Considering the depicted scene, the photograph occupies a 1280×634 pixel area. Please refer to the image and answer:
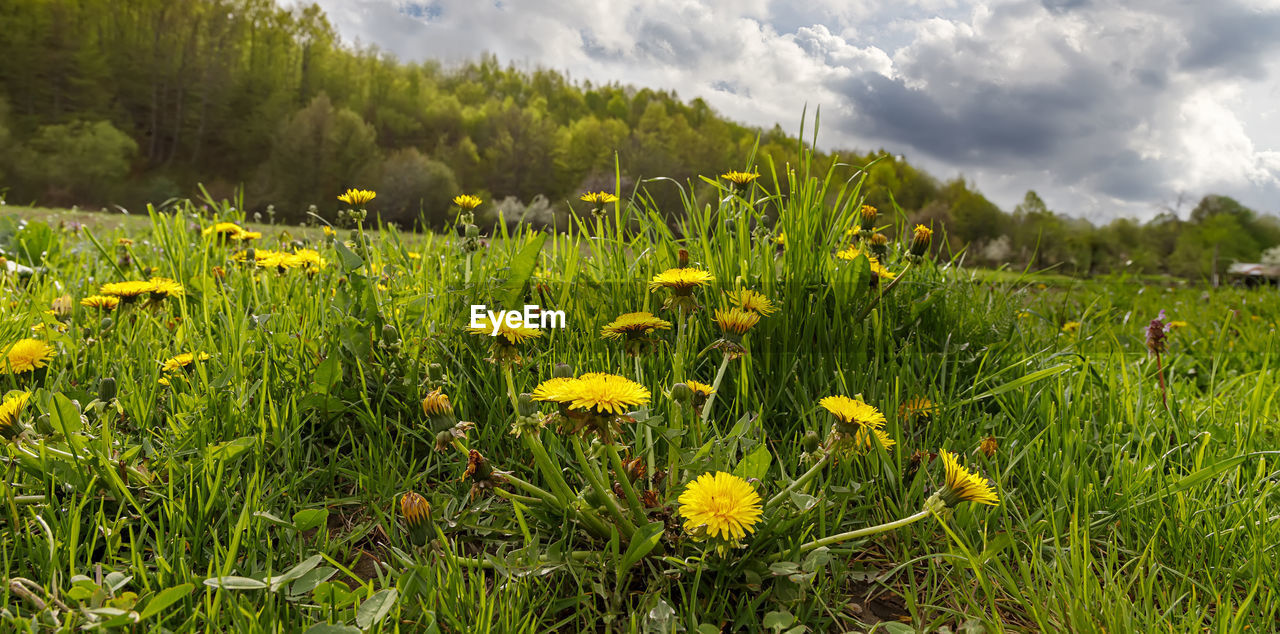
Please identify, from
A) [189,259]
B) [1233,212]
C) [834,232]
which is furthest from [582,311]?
[1233,212]

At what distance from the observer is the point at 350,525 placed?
1.47m

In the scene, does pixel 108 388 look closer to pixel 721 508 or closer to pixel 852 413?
pixel 721 508

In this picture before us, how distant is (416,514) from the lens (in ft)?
3.69

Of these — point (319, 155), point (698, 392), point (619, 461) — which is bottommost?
point (619, 461)

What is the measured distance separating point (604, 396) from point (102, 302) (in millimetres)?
1907

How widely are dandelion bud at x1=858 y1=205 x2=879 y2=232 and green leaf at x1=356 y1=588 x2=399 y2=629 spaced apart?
1.63 metres

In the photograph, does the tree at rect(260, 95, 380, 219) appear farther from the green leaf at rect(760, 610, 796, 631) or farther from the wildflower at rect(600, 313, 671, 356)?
the green leaf at rect(760, 610, 796, 631)

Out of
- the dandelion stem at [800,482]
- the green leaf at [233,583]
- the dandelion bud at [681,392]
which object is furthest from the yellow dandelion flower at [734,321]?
the green leaf at [233,583]

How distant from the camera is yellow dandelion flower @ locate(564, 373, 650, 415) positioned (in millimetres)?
1032

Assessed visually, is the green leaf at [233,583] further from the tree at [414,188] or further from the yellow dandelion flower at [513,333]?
the tree at [414,188]

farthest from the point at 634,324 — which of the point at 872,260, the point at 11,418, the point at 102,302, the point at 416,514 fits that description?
the point at 102,302

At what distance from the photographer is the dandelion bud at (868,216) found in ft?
6.72

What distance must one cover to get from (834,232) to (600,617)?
1390 mm

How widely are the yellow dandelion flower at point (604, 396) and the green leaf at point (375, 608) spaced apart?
1.37ft
